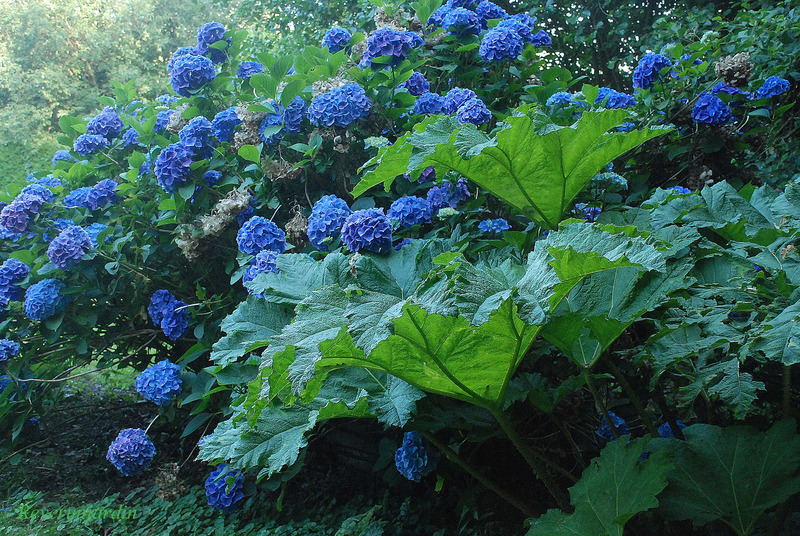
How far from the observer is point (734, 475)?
134cm

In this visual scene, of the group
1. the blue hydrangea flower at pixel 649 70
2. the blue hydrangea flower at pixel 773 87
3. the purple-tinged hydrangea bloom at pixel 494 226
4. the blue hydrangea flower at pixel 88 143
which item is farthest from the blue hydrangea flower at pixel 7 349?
the blue hydrangea flower at pixel 773 87

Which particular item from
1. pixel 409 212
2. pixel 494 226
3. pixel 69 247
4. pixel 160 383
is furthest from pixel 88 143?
pixel 494 226

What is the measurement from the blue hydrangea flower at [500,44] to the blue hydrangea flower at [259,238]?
1.22 m

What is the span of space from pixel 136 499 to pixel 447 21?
2.75 m

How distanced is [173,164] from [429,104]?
3.79 feet

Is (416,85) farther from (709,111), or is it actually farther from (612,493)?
(612,493)

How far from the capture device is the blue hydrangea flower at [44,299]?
2.71 meters

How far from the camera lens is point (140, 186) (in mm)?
2963

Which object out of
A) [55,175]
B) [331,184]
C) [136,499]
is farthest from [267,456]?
[55,175]

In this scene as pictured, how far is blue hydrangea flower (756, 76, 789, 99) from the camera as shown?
104 inches

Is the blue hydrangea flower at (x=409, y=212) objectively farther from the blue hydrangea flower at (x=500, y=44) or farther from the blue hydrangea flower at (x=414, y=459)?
the blue hydrangea flower at (x=500, y=44)

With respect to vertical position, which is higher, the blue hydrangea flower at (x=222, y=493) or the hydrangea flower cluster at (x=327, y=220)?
the hydrangea flower cluster at (x=327, y=220)

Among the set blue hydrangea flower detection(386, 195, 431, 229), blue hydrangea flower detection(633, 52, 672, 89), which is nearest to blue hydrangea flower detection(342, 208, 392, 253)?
blue hydrangea flower detection(386, 195, 431, 229)

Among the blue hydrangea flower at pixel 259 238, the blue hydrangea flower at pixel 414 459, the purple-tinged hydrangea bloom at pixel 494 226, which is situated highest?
the blue hydrangea flower at pixel 259 238
